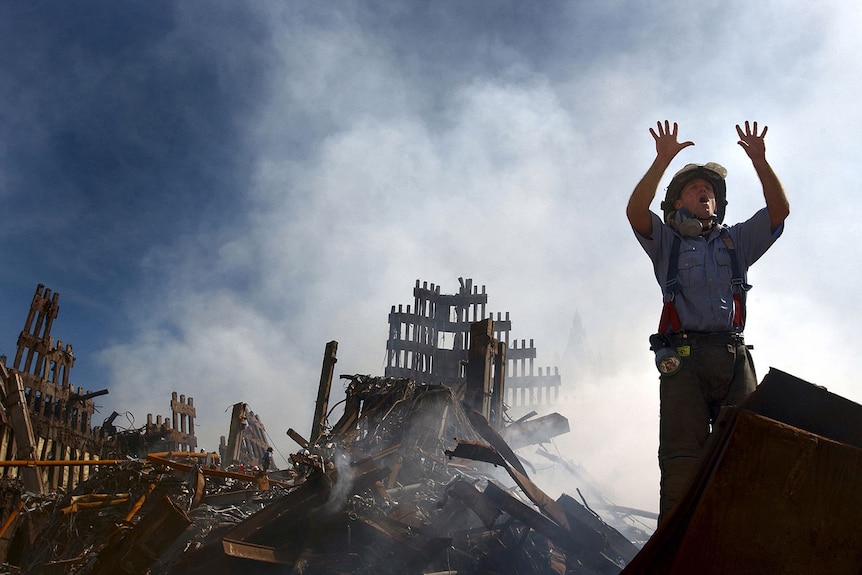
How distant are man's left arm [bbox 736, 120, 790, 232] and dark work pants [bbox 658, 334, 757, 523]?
29.5 inches

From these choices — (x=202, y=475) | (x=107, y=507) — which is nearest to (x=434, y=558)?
(x=202, y=475)

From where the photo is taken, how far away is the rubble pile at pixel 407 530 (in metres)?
3.91

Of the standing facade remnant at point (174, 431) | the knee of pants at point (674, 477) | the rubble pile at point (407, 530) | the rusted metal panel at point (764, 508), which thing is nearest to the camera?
the rusted metal panel at point (764, 508)

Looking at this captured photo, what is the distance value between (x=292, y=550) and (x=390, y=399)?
4223 mm

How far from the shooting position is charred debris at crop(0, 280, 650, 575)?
398 centimetres

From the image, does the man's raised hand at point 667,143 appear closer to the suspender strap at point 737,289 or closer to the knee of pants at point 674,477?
the suspender strap at point 737,289

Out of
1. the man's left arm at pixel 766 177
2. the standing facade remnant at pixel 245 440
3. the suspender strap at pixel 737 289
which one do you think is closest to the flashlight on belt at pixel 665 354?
the suspender strap at pixel 737 289

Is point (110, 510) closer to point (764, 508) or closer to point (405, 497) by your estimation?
point (405, 497)

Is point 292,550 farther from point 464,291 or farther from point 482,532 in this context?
point 464,291

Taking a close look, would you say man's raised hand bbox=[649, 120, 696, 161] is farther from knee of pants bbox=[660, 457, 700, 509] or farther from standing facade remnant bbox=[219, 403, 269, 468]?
standing facade remnant bbox=[219, 403, 269, 468]

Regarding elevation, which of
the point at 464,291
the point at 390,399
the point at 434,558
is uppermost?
the point at 464,291

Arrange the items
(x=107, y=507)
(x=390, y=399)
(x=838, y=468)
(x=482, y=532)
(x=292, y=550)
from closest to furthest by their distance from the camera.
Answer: (x=838, y=468), (x=292, y=550), (x=482, y=532), (x=107, y=507), (x=390, y=399)

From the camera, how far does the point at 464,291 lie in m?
24.9

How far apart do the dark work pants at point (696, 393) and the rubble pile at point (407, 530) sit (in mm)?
2195
